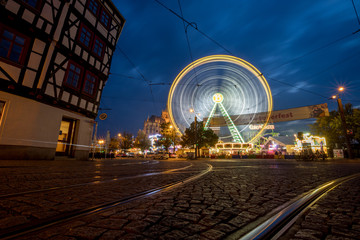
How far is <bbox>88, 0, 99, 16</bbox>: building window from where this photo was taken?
519 inches

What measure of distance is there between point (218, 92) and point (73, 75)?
30322 mm

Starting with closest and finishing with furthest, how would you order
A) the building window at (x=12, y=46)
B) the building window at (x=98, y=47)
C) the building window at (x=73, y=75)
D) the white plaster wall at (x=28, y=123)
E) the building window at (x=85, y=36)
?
the building window at (x=12, y=46), the white plaster wall at (x=28, y=123), the building window at (x=73, y=75), the building window at (x=85, y=36), the building window at (x=98, y=47)

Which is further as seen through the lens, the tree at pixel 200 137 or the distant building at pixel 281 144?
the distant building at pixel 281 144

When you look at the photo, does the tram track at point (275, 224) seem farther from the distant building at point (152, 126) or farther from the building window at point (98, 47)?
the distant building at point (152, 126)

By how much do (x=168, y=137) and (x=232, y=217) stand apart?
4164 cm

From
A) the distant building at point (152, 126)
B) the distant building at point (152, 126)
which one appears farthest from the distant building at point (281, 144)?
the distant building at point (152, 126)

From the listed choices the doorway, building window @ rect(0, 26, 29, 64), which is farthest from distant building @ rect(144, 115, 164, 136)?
building window @ rect(0, 26, 29, 64)

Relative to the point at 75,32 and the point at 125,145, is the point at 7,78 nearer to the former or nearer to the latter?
the point at 75,32

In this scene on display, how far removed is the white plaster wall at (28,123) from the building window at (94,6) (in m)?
8.51

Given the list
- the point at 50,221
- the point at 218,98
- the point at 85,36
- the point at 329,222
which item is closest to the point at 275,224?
the point at 329,222

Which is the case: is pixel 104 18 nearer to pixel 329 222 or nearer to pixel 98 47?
pixel 98 47

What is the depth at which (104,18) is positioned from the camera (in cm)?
1467

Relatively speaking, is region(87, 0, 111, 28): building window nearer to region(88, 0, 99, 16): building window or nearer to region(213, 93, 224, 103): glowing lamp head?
region(88, 0, 99, 16): building window

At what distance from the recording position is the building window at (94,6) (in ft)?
43.2
